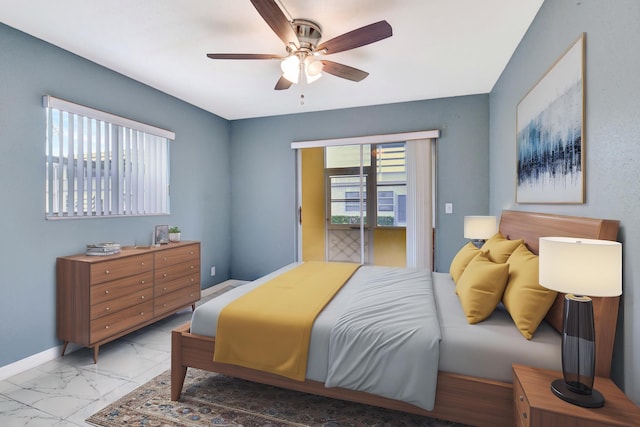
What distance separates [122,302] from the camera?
2631 mm

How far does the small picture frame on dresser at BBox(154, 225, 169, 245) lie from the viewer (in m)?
3.32

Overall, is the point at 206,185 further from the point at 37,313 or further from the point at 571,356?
the point at 571,356

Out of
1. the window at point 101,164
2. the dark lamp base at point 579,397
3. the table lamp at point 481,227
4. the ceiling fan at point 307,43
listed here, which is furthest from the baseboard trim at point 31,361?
the table lamp at point 481,227

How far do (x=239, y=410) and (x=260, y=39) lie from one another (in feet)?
8.64

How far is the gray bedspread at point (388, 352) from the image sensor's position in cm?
148

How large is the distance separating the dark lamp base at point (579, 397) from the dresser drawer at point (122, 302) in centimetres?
293

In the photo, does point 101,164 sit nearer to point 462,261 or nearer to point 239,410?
point 239,410

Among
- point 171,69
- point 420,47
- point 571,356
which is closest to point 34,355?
point 171,69

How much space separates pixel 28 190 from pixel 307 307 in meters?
2.31

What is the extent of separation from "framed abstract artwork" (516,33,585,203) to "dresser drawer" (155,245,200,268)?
3250 mm

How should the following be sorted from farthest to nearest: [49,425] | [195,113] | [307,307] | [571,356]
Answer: [195,113]
[307,307]
[49,425]
[571,356]

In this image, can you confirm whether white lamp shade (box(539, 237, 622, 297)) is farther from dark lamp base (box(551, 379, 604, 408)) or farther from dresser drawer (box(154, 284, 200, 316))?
dresser drawer (box(154, 284, 200, 316))

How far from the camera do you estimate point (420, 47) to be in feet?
8.36

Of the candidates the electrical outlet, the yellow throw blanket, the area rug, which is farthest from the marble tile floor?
the electrical outlet
